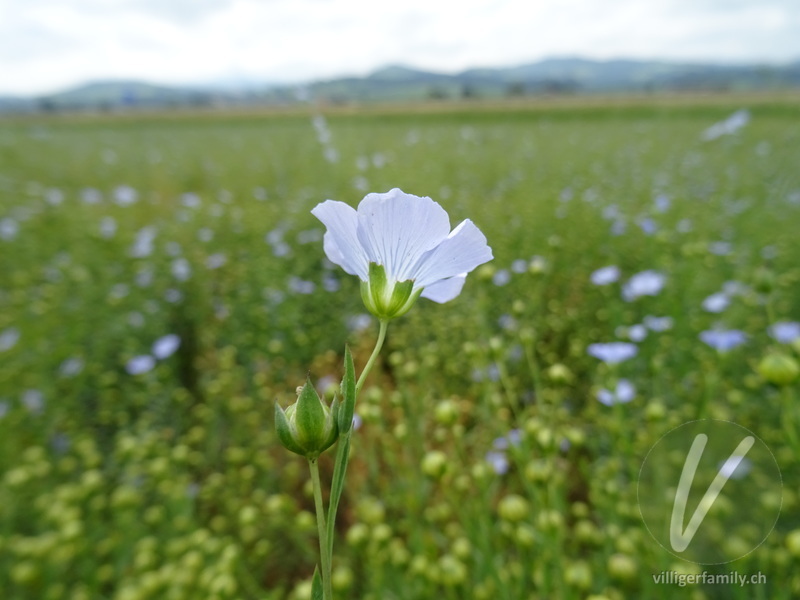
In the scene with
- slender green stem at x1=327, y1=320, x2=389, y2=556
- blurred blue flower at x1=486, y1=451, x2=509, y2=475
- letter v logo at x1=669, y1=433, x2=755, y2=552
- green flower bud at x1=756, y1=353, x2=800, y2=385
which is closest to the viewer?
slender green stem at x1=327, y1=320, x2=389, y2=556

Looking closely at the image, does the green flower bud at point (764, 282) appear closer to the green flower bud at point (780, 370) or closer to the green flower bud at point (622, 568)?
the green flower bud at point (780, 370)

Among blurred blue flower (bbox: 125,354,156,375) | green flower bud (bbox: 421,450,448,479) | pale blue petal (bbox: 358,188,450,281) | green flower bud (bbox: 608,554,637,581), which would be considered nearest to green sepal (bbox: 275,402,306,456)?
pale blue petal (bbox: 358,188,450,281)

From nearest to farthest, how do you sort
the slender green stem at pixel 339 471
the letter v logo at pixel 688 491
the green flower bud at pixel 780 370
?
the slender green stem at pixel 339 471
the green flower bud at pixel 780 370
the letter v logo at pixel 688 491

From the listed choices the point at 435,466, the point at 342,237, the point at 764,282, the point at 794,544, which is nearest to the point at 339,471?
the point at 342,237

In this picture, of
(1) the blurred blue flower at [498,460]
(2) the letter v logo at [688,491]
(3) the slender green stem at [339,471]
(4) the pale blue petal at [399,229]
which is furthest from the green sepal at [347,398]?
(1) the blurred blue flower at [498,460]

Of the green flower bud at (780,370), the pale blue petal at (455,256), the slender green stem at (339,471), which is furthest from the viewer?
the green flower bud at (780,370)

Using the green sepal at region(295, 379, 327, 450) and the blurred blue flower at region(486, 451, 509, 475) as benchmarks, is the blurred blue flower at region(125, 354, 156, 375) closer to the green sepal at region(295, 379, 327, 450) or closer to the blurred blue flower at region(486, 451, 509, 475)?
the blurred blue flower at region(486, 451, 509, 475)

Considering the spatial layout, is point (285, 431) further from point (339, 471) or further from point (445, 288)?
point (445, 288)
